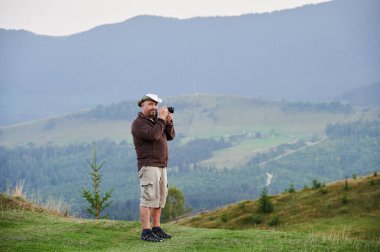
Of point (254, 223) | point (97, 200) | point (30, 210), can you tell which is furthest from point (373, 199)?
point (30, 210)

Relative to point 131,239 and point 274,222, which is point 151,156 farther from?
point 274,222

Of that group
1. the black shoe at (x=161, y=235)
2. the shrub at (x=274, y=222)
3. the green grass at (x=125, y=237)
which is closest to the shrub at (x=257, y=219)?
the shrub at (x=274, y=222)

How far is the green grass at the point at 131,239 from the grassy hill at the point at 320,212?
463 inches

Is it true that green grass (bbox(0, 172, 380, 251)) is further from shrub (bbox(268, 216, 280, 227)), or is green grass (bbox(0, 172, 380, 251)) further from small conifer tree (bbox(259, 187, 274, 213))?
small conifer tree (bbox(259, 187, 274, 213))

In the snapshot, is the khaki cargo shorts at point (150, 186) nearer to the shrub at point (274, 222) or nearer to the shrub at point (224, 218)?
the shrub at point (274, 222)

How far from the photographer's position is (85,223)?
1539 centimetres

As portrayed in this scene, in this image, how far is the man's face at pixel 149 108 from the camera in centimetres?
1306

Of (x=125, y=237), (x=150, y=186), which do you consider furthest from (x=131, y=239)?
(x=150, y=186)

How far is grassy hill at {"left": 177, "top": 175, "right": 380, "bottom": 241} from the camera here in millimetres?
27172

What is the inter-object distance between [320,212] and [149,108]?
70.6 feet

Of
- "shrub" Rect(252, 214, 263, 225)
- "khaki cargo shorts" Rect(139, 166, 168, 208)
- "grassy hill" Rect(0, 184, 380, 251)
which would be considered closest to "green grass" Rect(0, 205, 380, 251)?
"grassy hill" Rect(0, 184, 380, 251)

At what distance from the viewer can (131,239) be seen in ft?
44.8

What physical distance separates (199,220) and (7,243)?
31637 mm

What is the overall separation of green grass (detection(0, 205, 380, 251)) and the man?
2.64ft
